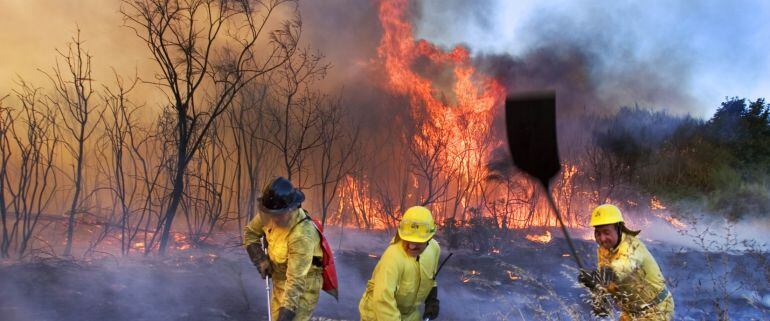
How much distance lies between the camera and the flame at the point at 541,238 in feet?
39.7

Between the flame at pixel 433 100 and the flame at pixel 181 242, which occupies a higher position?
the flame at pixel 433 100

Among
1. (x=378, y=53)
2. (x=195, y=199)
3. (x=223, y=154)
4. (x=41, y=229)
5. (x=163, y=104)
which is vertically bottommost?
(x=41, y=229)

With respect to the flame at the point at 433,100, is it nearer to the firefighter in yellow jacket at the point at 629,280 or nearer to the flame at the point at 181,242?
the flame at the point at 181,242

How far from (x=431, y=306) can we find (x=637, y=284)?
153cm

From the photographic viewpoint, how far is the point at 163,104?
9.16m

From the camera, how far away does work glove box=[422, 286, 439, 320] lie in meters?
3.32

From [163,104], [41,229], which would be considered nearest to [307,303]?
[41,229]

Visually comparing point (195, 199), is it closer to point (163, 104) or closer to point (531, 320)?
point (163, 104)

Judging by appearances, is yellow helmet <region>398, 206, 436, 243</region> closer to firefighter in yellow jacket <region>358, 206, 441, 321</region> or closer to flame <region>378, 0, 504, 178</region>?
firefighter in yellow jacket <region>358, 206, 441, 321</region>

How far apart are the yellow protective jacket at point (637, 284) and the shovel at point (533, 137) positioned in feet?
33.3

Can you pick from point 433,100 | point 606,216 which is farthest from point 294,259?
point 433,100

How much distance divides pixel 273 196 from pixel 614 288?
98.0 inches

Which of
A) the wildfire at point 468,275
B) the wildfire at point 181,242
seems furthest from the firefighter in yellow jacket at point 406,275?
the wildfire at point 181,242

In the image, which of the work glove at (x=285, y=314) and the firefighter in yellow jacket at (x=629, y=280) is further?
the firefighter in yellow jacket at (x=629, y=280)
